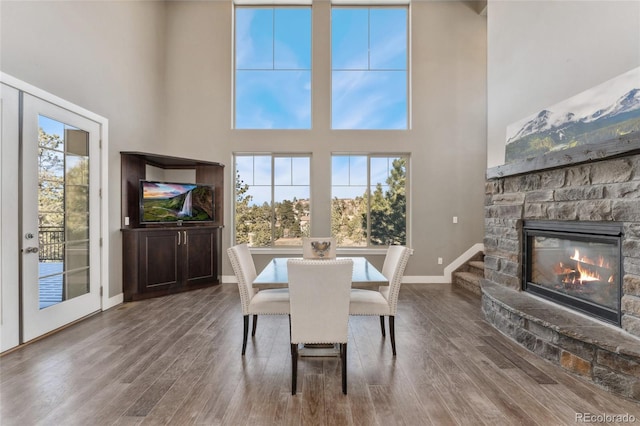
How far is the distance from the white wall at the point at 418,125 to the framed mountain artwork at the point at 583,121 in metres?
2.00

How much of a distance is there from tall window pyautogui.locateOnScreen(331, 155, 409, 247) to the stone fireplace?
199 cm

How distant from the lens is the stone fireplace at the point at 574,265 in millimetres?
2131

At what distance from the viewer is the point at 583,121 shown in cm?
258

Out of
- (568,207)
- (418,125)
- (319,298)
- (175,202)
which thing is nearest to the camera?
(319,298)

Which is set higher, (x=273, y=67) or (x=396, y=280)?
(x=273, y=67)

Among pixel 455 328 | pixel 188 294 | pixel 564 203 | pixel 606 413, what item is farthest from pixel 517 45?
pixel 188 294

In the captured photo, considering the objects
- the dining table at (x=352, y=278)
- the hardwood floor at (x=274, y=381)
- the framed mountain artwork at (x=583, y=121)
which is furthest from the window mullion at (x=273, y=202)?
the framed mountain artwork at (x=583, y=121)

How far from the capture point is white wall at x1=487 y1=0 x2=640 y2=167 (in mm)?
2312

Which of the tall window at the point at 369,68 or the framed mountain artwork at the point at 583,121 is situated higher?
the tall window at the point at 369,68

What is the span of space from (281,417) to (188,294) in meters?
3.27

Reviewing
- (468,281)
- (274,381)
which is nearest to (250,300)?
(274,381)

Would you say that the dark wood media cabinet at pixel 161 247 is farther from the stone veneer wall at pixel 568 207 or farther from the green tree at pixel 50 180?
the stone veneer wall at pixel 568 207

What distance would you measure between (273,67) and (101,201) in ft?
11.9

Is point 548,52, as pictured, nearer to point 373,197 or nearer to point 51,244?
point 373,197
